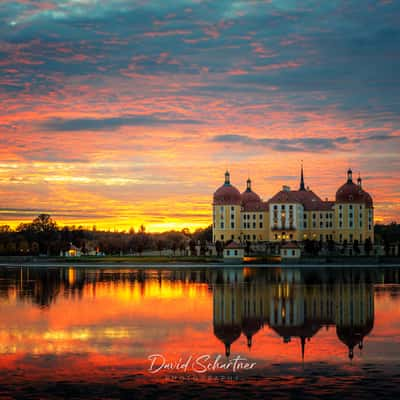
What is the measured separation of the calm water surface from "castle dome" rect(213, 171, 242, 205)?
205 feet

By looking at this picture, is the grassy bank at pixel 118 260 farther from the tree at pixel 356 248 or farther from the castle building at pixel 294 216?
the tree at pixel 356 248

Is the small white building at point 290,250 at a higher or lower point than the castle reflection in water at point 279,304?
higher

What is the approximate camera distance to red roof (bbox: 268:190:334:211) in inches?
3755

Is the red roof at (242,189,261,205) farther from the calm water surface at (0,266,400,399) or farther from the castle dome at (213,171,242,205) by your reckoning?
the calm water surface at (0,266,400,399)

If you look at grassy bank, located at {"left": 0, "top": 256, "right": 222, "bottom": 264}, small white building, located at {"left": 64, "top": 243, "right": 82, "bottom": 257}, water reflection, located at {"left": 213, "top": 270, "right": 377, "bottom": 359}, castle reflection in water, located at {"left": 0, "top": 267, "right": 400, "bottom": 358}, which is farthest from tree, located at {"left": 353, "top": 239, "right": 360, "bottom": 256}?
water reflection, located at {"left": 213, "top": 270, "right": 377, "bottom": 359}

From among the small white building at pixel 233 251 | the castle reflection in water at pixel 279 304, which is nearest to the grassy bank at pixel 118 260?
the small white building at pixel 233 251

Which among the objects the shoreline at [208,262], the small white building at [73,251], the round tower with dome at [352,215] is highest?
the round tower with dome at [352,215]

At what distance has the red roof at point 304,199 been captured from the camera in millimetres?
95375

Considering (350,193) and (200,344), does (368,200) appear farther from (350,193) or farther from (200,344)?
(200,344)

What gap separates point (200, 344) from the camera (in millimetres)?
19938

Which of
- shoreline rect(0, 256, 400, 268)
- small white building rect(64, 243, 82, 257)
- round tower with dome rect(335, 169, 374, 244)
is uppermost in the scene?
round tower with dome rect(335, 169, 374, 244)

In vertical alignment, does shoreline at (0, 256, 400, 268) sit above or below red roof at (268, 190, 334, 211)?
below

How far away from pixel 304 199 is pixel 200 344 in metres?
81.4

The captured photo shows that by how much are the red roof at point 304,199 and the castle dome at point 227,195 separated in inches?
200
